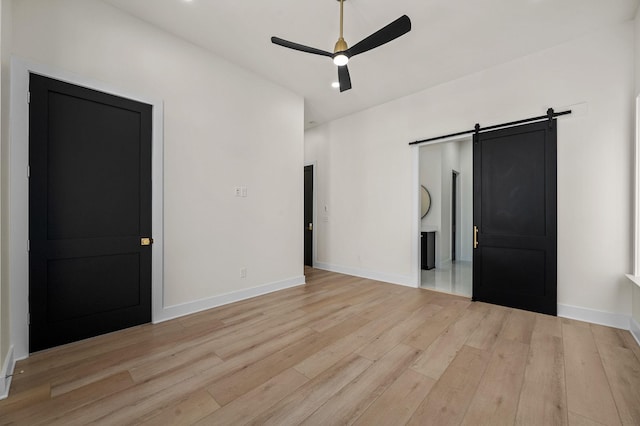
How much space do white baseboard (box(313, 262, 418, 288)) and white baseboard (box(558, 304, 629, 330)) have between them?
1.75m

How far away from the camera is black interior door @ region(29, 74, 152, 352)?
7.36ft

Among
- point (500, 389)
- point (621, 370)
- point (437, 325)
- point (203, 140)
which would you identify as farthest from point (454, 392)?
point (203, 140)

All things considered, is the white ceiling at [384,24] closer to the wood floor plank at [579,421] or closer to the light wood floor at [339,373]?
the light wood floor at [339,373]

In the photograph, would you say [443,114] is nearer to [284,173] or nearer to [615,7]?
[615,7]

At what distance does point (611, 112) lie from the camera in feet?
9.27

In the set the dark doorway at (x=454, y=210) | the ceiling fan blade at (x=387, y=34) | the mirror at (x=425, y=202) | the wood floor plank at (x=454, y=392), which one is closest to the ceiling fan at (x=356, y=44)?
the ceiling fan blade at (x=387, y=34)

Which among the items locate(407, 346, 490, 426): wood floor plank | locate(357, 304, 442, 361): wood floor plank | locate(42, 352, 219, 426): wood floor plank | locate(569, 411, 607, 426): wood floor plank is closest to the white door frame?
locate(357, 304, 442, 361): wood floor plank

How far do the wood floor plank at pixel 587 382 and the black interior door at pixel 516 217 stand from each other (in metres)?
0.72

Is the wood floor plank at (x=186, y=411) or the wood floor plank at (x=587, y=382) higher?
the wood floor plank at (x=587, y=382)

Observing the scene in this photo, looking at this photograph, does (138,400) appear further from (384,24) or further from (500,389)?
(384,24)

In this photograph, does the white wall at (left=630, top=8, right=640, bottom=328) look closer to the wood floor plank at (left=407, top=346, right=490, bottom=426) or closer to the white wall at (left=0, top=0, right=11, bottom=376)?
the wood floor plank at (left=407, top=346, right=490, bottom=426)

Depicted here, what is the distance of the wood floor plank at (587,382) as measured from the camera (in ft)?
5.24

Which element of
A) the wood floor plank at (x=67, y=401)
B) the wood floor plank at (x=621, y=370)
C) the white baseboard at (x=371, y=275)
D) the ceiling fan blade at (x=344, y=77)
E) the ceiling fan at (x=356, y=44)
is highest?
the ceiling fan at (x=356, y=44)

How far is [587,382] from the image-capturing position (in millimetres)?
1877
